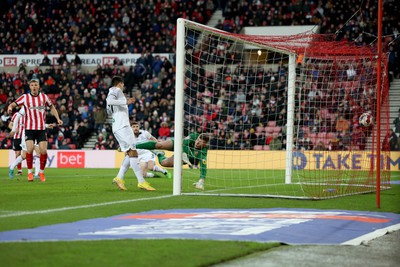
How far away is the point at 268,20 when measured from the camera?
1332 inches

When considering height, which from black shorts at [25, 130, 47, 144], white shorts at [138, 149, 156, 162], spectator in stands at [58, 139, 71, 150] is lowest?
white shorts at [138, 149, 156, 162]

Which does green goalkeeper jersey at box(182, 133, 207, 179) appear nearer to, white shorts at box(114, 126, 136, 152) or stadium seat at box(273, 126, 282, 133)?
white shorts at box(114, 126, 136, 152)

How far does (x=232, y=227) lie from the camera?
7.87 m

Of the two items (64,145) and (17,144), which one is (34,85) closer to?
(17,144)

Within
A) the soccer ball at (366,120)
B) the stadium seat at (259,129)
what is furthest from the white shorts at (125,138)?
the stadium seat at (259,129)

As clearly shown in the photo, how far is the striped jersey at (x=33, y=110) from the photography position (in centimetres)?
1642

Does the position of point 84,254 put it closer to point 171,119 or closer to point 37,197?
point 37,197

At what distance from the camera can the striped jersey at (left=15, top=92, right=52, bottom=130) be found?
1642 centimetres

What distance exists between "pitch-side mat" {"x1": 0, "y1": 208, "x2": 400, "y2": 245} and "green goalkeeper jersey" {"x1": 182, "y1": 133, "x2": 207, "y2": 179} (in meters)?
4.45

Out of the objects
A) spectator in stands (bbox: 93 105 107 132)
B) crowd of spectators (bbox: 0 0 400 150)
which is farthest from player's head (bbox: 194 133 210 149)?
spectator in stands (bbox: 93 105 107 132)

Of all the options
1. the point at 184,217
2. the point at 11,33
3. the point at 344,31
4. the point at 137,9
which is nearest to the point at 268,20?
the point at 344,31

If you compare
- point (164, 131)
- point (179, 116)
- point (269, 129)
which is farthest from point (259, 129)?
point (179, 116)

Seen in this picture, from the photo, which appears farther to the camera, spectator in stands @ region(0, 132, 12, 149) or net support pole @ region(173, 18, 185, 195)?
spectator in stands @ region(0, 132, 12, 149)

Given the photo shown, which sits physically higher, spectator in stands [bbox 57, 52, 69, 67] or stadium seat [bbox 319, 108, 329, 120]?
spectator in stands [bbox 57, 52, 69, 67]
